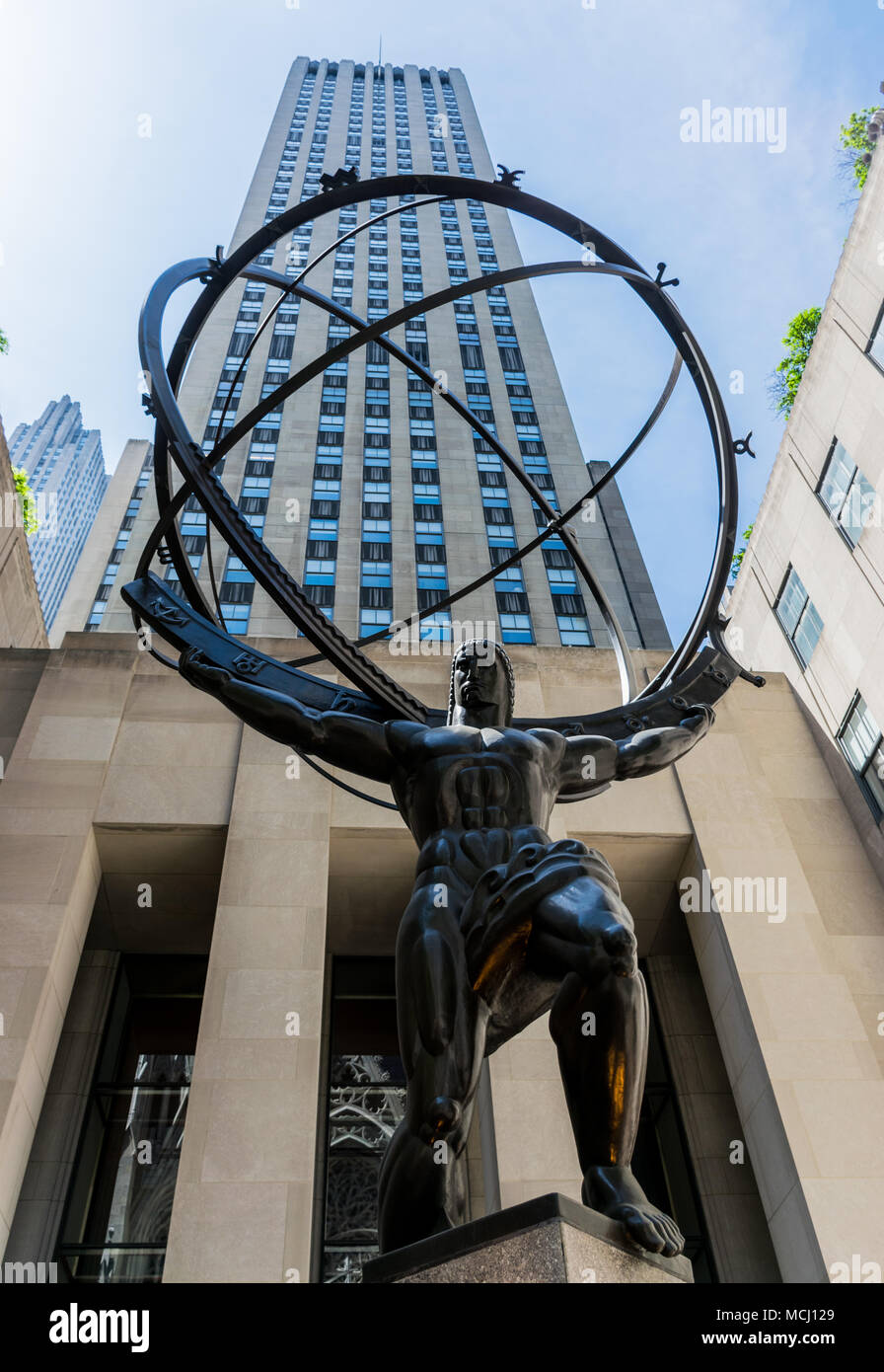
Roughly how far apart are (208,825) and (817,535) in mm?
11885

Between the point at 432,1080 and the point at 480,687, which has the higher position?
the point at 480,687

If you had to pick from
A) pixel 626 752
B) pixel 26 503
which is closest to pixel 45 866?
pixel 626 752

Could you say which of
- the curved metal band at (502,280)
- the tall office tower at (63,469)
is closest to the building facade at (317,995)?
the curved metal band at (502,280)

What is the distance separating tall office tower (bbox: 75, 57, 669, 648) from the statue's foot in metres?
23.7

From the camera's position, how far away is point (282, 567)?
6.89 metres

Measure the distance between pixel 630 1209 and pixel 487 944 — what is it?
4.11ft

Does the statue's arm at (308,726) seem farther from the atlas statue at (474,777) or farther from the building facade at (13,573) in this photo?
the building facade at (13,573)

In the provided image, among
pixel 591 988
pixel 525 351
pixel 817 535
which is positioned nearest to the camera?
pixel 591 988

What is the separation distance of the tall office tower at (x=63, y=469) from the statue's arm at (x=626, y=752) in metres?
144

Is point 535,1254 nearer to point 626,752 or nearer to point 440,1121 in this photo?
point 440,1121

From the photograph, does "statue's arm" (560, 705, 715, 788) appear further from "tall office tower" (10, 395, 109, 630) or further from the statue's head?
"tall office tower" (10, 395, 109, 630)
